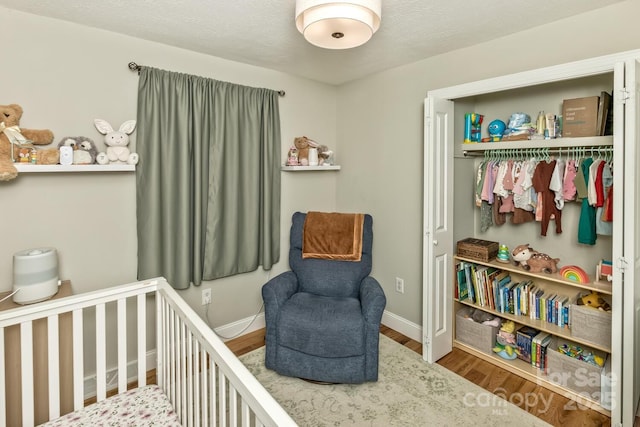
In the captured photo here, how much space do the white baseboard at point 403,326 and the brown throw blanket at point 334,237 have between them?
77cm

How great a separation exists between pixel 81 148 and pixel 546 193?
117 inches

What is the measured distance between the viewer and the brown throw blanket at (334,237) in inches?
109

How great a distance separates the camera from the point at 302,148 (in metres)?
3.16

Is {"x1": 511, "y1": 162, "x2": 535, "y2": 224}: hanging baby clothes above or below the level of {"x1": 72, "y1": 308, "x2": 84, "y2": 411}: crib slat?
above

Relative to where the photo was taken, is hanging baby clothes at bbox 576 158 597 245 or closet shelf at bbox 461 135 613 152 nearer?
closet shelf at bbox 461 135 613 152

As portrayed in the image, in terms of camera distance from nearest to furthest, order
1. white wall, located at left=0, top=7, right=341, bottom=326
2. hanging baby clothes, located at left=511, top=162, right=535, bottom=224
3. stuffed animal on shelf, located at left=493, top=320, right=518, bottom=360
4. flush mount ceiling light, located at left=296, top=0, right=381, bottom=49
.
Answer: flush mount ceiling light, located at left=296, top=0, right=381, bottom=49
white wall, located at left=0, top=7, right=341, bottom=326
hanging baby clothes, located at left=511, top=162, right=535, bottom=224
stuffed animal on shelf, located at left=493, top=320, right=518, bottom=360

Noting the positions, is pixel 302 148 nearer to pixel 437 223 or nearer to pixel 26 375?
pixel 437 223

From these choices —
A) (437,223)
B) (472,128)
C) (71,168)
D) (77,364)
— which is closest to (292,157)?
(437,223)

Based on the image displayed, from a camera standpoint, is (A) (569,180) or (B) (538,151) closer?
(A) (569,180)

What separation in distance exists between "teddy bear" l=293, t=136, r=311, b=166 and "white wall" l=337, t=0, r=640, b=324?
0.49 meters

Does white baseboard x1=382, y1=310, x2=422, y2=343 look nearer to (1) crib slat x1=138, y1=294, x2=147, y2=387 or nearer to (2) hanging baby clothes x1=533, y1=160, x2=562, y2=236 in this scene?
(2) hanging baby clothes x1=533, y1=160, x2=562, y2=236

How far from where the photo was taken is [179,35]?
2252 millimetres

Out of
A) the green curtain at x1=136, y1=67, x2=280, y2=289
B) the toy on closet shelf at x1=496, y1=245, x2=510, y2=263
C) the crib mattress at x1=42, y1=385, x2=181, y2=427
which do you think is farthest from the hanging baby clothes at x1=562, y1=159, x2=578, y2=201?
the crib mattress at x1=42, y1=385, x2=181, y2=427

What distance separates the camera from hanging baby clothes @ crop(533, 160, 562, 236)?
2.26 metres
